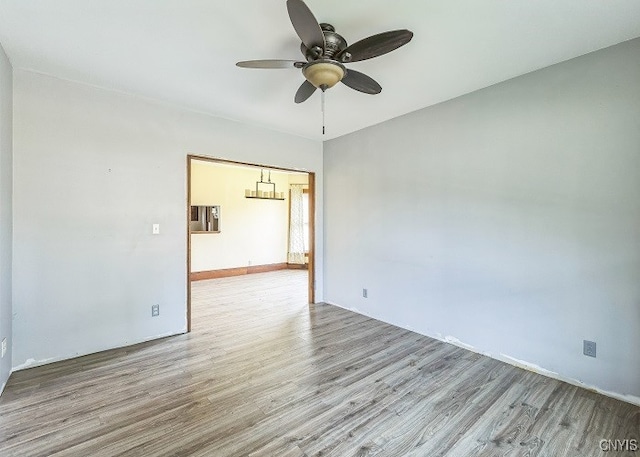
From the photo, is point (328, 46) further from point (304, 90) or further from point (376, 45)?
point (304, 90)

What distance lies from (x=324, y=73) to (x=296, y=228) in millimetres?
5721

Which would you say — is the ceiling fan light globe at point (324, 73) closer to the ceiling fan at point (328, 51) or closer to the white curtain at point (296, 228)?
the ceiling fan at point (328, 51)

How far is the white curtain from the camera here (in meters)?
7.35

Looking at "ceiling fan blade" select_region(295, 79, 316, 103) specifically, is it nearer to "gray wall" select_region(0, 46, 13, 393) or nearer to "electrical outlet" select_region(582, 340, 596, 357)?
"gray wall" select_region(0, 46, 13, 393)

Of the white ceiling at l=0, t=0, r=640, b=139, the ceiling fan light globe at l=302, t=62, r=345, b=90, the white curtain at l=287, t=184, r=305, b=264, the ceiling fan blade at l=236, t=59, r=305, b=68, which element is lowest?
the white curtain at l=287, t=184, r=305, b=264

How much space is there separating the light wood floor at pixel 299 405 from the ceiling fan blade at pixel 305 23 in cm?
234

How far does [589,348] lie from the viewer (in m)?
2.14

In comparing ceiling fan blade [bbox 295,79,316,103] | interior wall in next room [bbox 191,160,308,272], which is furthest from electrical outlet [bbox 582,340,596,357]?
interior wall in next room [bbox 191,160,308,272]

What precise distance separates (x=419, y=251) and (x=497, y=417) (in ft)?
5.56

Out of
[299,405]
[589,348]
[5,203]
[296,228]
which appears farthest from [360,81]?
[296,228]

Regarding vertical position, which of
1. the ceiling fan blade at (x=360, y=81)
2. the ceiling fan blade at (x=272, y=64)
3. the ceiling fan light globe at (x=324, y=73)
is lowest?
the ceiling fan light globe at (x=324, y=73)

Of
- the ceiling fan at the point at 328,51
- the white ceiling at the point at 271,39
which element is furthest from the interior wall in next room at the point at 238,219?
the ceiling fan at the point at 328,51

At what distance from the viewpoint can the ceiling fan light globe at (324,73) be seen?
1.76 meters

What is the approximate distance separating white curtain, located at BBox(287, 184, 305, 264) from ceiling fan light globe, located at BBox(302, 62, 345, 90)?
18.1 ft
